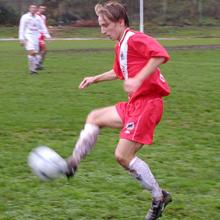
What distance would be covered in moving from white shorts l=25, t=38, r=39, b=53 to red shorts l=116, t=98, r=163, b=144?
1257 cm

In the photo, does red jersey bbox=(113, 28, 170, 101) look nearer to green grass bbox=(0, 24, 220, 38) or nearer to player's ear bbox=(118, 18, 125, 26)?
player's ear bbox=(118, 18, 125, 26)

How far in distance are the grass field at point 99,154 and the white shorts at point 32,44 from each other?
2292mm

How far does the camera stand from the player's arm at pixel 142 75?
448 centimetres

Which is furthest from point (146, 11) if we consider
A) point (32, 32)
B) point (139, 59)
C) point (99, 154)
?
point (139, 59)

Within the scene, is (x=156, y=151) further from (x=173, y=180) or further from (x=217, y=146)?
(x=173, y=180)

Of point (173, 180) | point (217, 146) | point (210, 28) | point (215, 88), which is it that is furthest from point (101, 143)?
point (210, 28)

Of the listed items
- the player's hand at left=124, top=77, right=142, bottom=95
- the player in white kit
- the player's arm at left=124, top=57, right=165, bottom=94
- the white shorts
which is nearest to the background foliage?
the player in white kit

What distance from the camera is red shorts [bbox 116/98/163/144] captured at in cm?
479

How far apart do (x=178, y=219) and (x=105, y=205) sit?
64 centimetres

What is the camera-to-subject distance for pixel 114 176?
6289 mm

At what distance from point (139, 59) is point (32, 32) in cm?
1299

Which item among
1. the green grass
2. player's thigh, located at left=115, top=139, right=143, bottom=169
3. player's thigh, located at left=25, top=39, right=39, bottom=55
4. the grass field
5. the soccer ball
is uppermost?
player's thigh, located at left=115, top=139, right=143, bottom=169

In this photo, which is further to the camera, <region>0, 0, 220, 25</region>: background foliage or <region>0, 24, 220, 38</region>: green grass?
<region>0, 0, 220, 25</region>: background foliage

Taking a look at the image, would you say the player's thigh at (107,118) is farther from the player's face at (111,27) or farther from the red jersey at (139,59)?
the player's face at (111,27)
